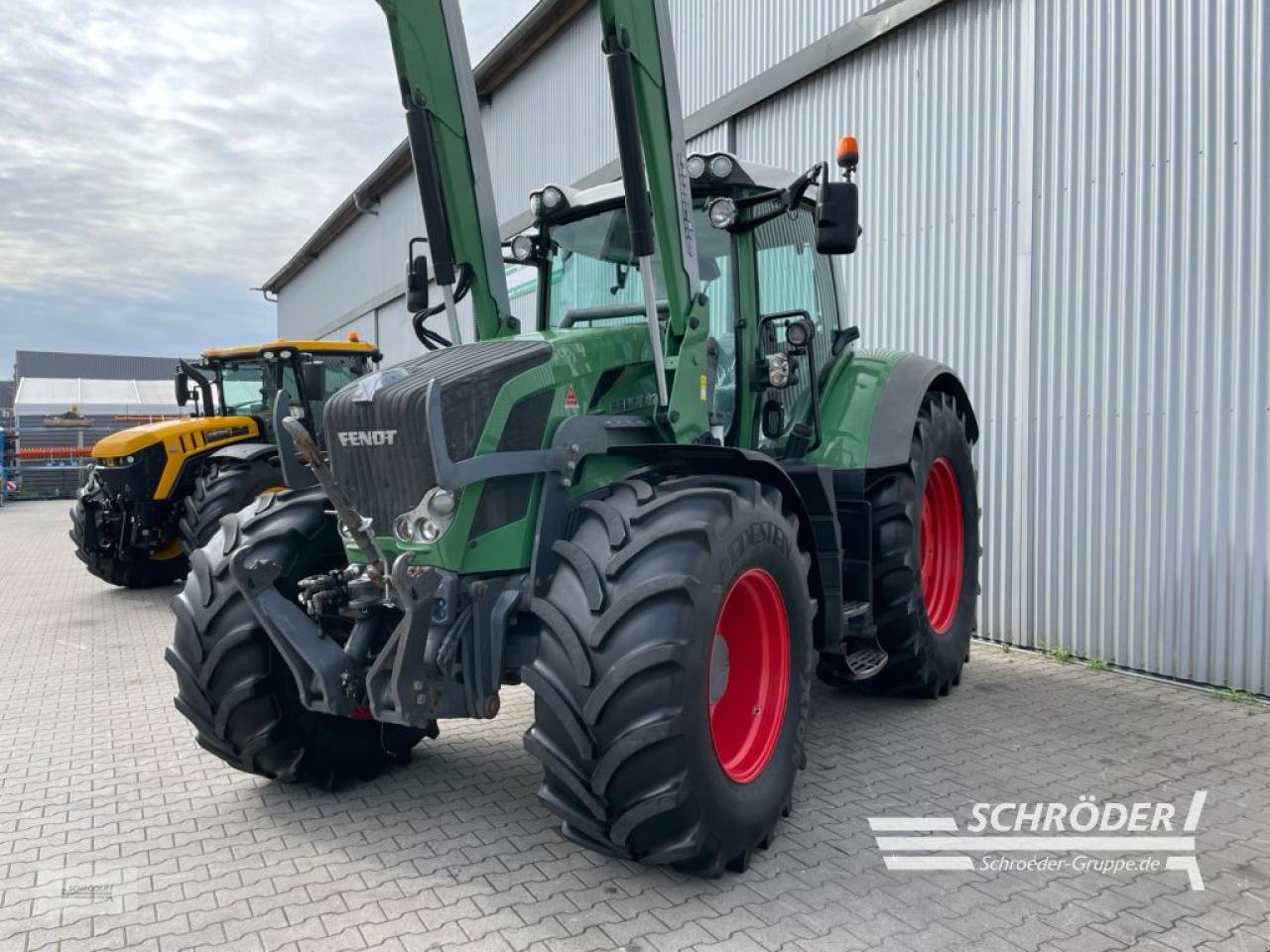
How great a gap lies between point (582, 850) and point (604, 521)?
1196 mm

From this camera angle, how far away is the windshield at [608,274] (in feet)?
14.0

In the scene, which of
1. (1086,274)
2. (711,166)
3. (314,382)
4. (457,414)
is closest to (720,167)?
(711,166)

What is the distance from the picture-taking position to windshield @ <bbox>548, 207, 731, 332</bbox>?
14.0 ft

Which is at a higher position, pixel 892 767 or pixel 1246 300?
pixel 1246 300

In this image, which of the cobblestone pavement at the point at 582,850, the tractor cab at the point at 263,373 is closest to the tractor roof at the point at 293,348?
the tractor cab at the point at 263,373

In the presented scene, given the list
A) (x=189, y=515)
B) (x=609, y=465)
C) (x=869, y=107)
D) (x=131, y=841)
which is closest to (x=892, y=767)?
(x=609, y=465)

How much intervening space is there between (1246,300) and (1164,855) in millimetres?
3155

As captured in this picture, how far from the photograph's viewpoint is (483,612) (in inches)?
121

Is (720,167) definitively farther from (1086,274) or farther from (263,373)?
(263,373)

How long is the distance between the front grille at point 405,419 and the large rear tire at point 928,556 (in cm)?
216

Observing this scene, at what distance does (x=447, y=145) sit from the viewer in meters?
3.84

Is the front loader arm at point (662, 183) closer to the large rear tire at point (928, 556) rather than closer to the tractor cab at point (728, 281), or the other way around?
the tractor cab at point (728, 281)

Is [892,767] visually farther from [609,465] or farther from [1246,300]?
[1246,300]

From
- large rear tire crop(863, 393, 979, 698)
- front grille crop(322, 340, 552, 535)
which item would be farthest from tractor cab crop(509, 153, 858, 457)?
front grille crop(322, 340, 552, 535)
